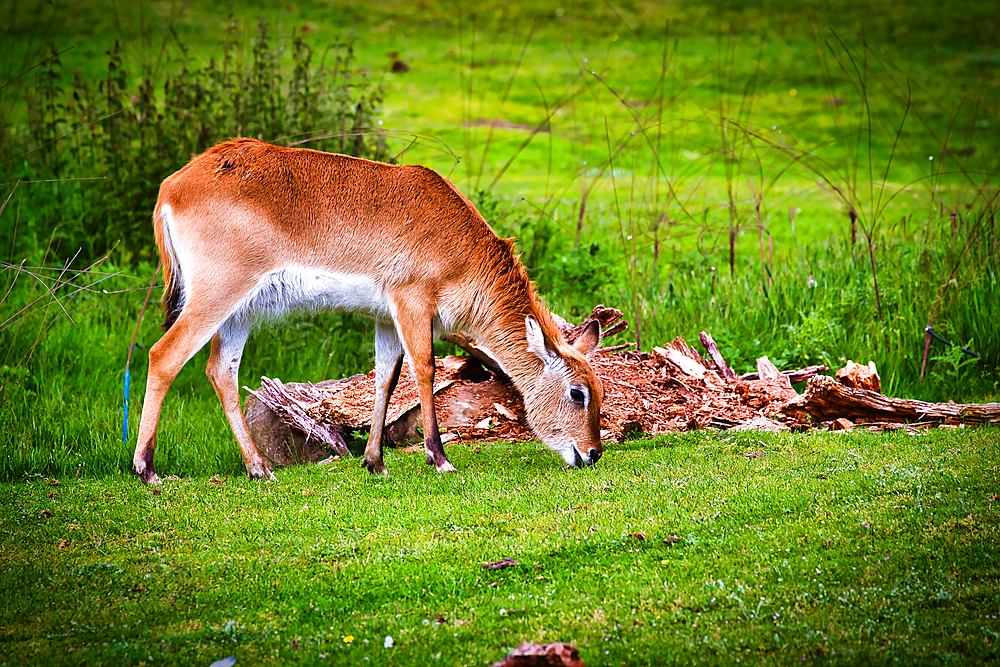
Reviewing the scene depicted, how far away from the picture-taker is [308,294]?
7312 millimetres

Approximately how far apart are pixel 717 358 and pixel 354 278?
4092 millimetres

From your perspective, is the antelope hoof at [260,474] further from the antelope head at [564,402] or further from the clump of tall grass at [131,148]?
the clump of tall grass at [131,148]

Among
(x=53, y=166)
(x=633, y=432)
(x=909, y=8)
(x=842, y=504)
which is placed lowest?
(x=633, y=432)

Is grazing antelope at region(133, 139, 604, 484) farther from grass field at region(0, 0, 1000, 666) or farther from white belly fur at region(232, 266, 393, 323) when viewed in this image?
grass field at region(0, 0, 1000, 666)

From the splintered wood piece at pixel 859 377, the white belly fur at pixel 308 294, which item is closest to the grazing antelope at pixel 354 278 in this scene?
the white belly fur at pixel 308 294

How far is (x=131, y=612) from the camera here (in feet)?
15.2

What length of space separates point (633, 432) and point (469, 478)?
6.79 feet

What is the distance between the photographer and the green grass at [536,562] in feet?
13.8

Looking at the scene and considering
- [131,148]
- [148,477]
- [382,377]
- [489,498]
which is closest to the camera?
[489,498]

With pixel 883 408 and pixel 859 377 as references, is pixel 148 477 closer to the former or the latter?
pixel 883 408

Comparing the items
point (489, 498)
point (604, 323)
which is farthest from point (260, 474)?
point (604, 323)

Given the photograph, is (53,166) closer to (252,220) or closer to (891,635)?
(252,220)

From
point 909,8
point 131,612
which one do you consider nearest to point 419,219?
point 131,612

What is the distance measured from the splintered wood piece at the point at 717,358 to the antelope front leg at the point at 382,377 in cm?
347
